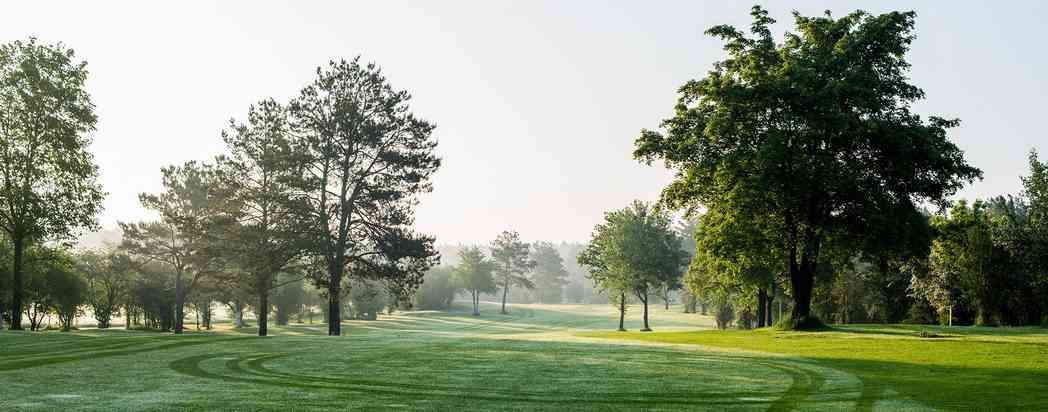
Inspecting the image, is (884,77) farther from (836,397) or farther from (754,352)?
(836,397)

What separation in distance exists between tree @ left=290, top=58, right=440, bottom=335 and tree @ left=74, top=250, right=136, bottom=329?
127 feet

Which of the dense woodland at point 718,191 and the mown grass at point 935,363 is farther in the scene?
the dense woodland at point 718,191

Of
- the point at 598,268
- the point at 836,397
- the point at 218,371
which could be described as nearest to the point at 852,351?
the point at 836,397

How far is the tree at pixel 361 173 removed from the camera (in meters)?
47.6

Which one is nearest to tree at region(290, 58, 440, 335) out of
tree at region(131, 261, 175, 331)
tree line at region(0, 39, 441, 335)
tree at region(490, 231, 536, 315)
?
tree line at region(0, 39, 441, 335)

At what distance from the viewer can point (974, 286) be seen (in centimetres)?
5072

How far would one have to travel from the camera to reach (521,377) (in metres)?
16.8

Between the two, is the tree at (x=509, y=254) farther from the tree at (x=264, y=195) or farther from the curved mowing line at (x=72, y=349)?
the curved mowing line at (x=72, y=349)

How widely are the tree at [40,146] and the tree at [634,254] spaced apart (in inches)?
1943

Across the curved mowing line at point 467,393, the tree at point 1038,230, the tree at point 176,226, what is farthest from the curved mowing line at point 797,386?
the tree at point 176,226

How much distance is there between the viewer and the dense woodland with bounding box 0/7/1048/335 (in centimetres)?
3691

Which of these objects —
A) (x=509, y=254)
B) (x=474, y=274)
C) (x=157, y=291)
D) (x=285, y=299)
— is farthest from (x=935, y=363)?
(x=509, y=254)

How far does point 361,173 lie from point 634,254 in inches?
1419

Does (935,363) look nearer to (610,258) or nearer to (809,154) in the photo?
(809,154)
